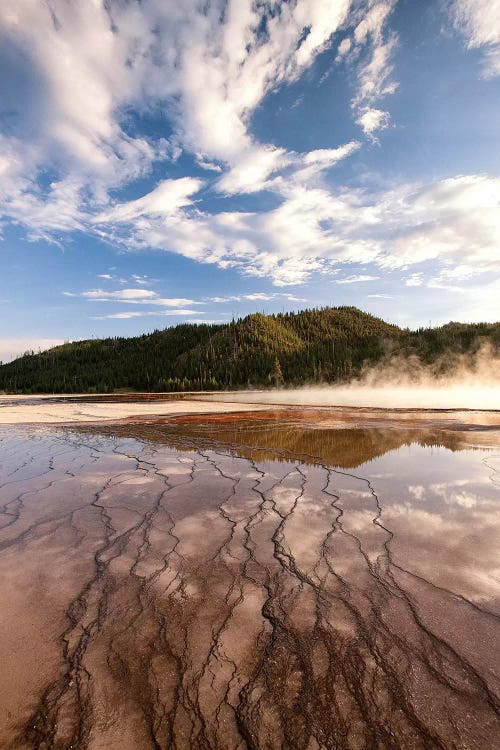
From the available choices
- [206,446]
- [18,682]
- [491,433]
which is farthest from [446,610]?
[491,433]

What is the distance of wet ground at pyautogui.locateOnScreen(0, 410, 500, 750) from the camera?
108 inches

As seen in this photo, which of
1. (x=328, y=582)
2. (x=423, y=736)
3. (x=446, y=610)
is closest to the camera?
(x=423, y=736)

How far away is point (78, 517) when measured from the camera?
271 inches

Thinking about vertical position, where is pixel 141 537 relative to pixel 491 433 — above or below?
above

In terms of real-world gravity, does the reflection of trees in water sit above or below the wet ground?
below

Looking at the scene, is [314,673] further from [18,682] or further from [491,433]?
[491,433]

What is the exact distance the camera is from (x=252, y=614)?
3.96m

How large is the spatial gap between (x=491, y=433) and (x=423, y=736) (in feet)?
54.4

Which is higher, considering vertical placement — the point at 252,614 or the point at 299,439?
the point at 252,614

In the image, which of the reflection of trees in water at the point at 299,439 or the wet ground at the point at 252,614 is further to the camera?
the reflection of trees in water at the point at 299,439

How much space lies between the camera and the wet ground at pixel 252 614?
8.97 ft

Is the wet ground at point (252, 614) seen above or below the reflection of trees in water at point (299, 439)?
above

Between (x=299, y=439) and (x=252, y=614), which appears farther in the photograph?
(x=299, y=439)

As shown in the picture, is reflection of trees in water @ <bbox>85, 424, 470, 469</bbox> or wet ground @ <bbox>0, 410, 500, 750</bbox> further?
reflection of trees in water @ <bbox>85, 424, 470, 469</bbox>
